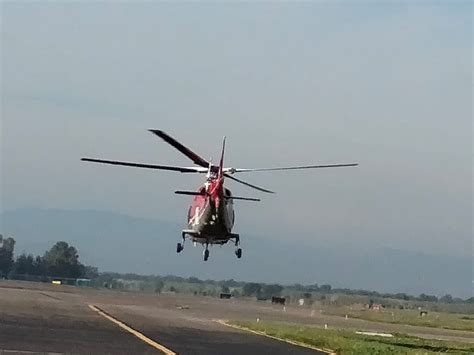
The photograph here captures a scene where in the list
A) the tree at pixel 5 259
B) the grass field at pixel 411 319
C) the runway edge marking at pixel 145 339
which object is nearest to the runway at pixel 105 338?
the runway edge marking at pixel 145 339

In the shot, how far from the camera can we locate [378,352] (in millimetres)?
26250

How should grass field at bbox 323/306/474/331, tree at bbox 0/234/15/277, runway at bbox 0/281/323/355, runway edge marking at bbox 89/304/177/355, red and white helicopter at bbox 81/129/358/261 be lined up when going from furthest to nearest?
tree at bbox 0/234/15/277
grass field at bbox 323/306/474/331
red and white helicopter at bbox 81/129/358/261
runway edge marking at bbox 89/304/177/355
runway at bbox 0/281/323/355

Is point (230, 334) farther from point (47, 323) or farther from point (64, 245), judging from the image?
point (64, 245)

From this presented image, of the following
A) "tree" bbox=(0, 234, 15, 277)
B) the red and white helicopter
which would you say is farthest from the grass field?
"tree" bbox=(0, 234, 15, 277)

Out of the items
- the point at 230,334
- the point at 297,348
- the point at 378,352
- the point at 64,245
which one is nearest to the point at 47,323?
the point at 230,334

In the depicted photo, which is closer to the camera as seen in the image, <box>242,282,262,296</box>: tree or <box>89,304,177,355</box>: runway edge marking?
<box>89,304,177,355</box>: runway edge marking

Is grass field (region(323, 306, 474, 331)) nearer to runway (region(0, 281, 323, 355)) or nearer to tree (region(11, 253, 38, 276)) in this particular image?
runway (region(0, 281, 323, 355))

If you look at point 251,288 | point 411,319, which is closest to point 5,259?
point 251,288

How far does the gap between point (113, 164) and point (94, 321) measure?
231 inches

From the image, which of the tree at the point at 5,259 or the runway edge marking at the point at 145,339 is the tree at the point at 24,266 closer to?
the tree at the point at 5,259

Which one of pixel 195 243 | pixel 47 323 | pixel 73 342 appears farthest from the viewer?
pixel 195 243

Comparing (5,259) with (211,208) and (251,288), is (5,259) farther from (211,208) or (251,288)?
(211,208)

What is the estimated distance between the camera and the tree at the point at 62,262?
170250 millimetres

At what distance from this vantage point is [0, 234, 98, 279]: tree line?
16462cm
